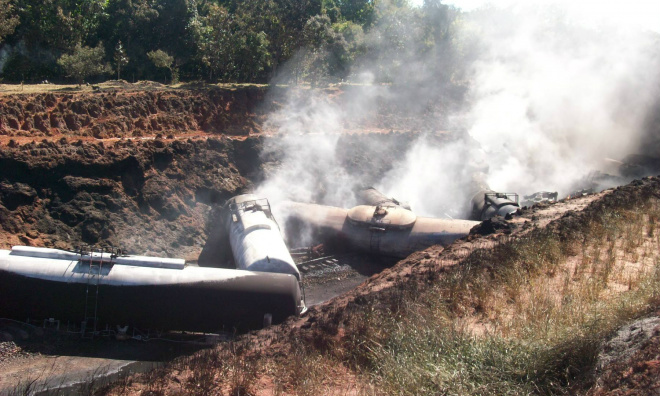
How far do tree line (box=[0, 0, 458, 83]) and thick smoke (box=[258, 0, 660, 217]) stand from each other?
4.16 feet

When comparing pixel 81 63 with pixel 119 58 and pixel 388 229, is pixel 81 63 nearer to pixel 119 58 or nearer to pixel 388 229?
pixel 119 58

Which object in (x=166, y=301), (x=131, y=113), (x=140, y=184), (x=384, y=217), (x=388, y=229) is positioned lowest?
(x=166, y=301)

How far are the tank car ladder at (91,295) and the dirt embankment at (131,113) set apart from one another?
34.3 feet

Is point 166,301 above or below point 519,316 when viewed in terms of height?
below

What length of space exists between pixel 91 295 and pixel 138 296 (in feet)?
3.70

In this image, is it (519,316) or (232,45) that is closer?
(519,316)

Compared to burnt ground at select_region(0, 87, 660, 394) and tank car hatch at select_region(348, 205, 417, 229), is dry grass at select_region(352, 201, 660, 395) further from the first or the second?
tank car hatch at select_region(348, 205, 417, 229)

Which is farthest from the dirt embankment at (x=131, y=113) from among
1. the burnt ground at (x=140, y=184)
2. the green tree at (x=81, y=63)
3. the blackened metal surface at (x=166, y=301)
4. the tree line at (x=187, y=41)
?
the blackened metal surface at (x=166, y=301)

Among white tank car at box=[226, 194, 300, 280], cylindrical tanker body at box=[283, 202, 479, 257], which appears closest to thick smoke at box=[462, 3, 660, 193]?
cylindrical tanker body at box=[283, 202, 479, 257]

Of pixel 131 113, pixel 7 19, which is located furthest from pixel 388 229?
pixel 7 19

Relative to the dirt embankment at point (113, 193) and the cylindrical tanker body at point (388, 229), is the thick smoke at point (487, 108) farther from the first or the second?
the cylindrical tanker body at point (388, 229)

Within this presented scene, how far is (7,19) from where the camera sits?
31188 millimetres

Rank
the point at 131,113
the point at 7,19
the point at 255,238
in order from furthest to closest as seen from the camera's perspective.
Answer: the point at 7,19, the point at 131,113, the point at 255,238

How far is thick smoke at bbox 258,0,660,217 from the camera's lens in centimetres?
2678
